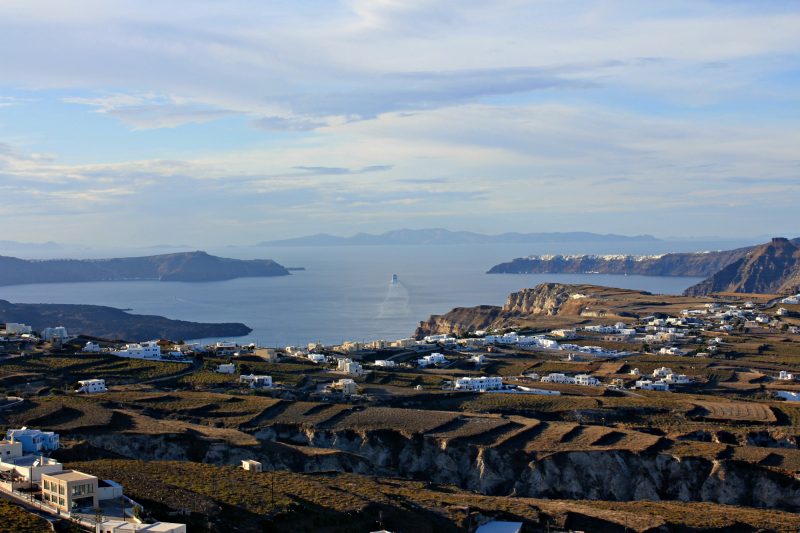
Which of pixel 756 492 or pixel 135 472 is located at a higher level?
pixel 135 472

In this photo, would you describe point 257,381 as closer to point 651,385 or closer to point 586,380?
point 586,380

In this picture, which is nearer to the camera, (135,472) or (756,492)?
(135,472)

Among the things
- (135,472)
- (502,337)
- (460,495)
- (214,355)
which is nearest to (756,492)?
(460,495)

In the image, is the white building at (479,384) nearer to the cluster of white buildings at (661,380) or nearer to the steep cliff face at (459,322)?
the cluster of white buildings at (661,380)

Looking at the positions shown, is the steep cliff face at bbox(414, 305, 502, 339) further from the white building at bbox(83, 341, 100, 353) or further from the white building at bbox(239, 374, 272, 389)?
the white building at bbox(239, 374, 272, 389)

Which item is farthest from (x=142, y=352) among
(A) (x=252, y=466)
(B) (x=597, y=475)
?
(B) (x=597, y=475)

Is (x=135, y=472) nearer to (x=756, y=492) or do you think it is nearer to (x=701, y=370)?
(x=756, y=492)
